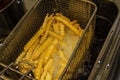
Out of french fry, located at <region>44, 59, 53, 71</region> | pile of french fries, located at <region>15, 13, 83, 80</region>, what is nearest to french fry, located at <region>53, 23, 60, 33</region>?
pile of french fries, located at <region>15, 13, 83, 80</region>

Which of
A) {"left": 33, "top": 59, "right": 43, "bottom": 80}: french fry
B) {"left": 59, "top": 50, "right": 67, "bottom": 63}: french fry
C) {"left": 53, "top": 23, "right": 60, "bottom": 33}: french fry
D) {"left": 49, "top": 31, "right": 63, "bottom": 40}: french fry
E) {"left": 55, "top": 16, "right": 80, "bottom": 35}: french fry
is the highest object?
{"left": 55, "top": 16, "right": 80, "bottom": 35}: french fry

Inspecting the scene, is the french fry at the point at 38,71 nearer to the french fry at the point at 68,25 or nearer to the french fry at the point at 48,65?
the french fry at the point at 48,65

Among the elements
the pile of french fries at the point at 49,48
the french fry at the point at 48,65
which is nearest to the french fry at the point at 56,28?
the pile of french fries at the point at 49,48

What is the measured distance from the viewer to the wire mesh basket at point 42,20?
73 cm

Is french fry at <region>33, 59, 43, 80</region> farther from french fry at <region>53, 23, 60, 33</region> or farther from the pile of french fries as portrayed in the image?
french fry at <region>53, 23, 60, 33</region>

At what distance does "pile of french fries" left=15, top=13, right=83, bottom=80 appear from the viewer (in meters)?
0.73

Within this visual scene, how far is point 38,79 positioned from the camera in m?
0.70

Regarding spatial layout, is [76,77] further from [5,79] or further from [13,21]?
[13,21]

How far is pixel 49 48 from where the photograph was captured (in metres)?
0.77

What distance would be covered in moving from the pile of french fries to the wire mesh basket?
0.03 meters

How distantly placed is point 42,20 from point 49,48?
16 cm

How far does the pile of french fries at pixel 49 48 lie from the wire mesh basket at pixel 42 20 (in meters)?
0.03

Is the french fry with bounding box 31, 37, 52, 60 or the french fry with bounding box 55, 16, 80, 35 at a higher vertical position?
the french fry with bounding box 55, 16, 80, 35

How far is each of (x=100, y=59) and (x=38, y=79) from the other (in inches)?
8.1
